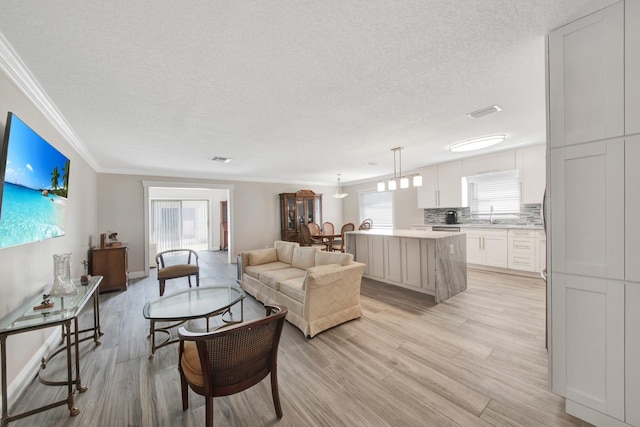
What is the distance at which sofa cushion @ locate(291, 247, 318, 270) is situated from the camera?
3689 mm

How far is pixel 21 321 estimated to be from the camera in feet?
5.24

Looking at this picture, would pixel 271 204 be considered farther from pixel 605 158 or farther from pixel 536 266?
pixel 605 158

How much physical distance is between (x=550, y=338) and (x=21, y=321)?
351 centimetres

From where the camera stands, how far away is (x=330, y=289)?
276 centimetres

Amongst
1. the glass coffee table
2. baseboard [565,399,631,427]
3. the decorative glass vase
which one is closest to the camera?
baseboard [565,399,631,427]

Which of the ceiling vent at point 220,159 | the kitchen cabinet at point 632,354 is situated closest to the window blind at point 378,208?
the ceiling vent at point 220,159

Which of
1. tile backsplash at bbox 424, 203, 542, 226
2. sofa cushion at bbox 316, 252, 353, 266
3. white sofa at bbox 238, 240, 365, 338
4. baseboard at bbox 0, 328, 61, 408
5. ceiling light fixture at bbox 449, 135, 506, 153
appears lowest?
baseboard at bbox 0, 328, 61, 408

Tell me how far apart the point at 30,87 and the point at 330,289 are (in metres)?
3.21

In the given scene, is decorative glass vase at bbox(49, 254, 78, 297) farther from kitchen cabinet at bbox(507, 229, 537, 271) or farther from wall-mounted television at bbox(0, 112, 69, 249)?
kitchen cabinet at bbox(507, 229, 537, 271)

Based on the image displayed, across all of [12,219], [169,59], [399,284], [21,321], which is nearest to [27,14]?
[169,59]

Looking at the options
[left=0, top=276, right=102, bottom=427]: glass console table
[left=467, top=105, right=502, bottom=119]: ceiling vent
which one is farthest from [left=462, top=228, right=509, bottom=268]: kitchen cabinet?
[left=0, top=276, right=102, bottom=427]: glass console table

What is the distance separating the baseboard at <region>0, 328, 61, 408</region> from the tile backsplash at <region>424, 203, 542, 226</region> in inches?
275

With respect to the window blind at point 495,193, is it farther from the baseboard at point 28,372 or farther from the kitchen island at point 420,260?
the baseboard at point 28,372

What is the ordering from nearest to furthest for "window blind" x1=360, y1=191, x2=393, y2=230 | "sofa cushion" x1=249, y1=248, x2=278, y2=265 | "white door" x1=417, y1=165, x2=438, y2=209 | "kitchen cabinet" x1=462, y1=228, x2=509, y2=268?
"sofa cushion" x1=249, y1=248, x2=278, y2=265
"kitchen cabinet" x1=462, y1=228, x2=509, y2=268
"white door" x1=417, y1=165, x2=438, y2=209
"window blind" x1=360, y1=191, x2=393, y2=230
